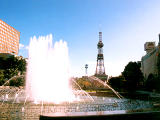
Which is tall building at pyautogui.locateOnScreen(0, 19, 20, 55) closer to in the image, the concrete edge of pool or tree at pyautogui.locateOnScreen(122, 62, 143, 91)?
tree at pyautogui.locateOnScreen(122, 62, 143, 91)

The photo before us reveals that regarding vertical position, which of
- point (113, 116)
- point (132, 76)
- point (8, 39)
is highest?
point (8, 39)

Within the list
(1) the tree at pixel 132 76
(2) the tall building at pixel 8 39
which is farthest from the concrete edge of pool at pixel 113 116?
(2) the tall building at pixel 8 39

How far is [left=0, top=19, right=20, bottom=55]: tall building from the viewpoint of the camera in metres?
84.0

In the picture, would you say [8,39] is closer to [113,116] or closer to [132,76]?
[132,76]

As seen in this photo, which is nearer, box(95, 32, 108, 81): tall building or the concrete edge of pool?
the concrete edge of pool

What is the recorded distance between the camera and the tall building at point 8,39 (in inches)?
3308

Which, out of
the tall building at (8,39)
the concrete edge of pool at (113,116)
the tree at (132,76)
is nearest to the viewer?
the concrete edge of pool at (113,116)

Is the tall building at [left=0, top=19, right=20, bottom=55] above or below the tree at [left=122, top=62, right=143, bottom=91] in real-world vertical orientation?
above

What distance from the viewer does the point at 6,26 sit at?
293 ft

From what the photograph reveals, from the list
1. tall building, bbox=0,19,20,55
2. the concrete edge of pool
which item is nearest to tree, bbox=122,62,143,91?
the concrete edge of pool

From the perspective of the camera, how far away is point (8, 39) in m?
89.9

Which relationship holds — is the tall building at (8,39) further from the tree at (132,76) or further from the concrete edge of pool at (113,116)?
the concrete edge of pool at (113,116)

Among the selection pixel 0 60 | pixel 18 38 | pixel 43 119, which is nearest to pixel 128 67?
pixel 0 60

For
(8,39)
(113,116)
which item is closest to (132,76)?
(113,116)
